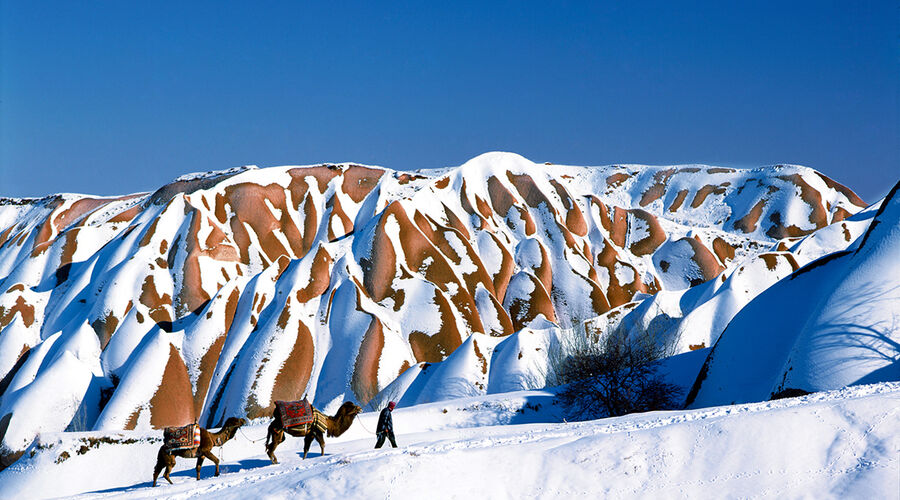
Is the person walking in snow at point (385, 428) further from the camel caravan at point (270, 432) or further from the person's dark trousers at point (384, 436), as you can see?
the camel caravan at point (270, 432)

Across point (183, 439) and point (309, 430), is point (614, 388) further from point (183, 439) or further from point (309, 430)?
point (183, 439)

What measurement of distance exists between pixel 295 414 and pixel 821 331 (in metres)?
17.3

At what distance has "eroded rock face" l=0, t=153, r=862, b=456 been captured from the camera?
57031 mm

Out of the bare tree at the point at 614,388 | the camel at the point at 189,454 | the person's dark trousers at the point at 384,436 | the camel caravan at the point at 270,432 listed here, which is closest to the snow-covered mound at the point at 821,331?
the bare tree at the point at 614,388

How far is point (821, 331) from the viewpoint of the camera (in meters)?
24.1

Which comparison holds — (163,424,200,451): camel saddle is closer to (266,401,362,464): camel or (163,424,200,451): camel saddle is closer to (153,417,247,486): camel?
(153,417,247,486): camel

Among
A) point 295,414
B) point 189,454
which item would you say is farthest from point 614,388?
point 189,454

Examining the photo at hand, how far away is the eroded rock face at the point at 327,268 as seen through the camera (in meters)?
57.0

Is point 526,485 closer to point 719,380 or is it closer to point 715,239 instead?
point 719,380

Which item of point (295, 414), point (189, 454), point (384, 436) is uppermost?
point (295, 414)

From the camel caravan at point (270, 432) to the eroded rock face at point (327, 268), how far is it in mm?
28497

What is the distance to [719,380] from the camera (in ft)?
95.1

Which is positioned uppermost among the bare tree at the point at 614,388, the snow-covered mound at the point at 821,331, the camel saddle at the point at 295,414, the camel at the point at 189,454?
the camel saddle at the point at 295,414

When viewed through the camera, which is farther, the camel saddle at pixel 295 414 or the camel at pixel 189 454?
the camel saddle at pixel 295 414
